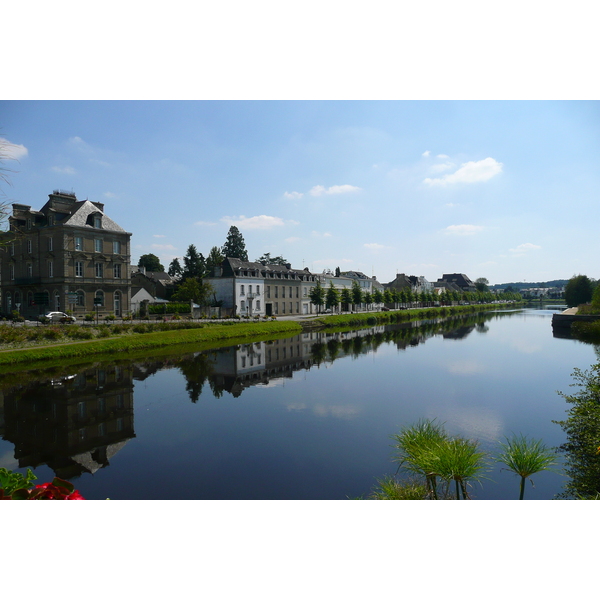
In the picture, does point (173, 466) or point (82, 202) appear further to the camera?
point (82, 202)

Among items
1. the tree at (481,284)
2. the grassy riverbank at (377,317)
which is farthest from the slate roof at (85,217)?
the tree at (481,284)

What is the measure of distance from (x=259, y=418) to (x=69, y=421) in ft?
18.2

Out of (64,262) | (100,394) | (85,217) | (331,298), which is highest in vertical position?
(85,217)

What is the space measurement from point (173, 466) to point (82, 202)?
3501cm

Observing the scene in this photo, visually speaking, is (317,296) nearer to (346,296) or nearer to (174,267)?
(346,296)

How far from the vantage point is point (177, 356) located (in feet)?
78.2

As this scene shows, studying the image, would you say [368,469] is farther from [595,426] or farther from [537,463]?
[595,426]

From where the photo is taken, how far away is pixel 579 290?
2500 inches

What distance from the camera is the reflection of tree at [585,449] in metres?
6.68

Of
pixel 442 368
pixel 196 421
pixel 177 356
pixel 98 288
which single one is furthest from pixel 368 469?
Answer: pixel 98 288

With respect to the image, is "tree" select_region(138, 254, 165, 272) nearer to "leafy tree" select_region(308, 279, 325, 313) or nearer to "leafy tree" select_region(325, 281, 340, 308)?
"leafy tree" select_region(308, 279, 325, 313)

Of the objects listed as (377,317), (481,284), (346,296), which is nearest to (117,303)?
(377,317)

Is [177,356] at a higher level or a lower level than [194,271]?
lower

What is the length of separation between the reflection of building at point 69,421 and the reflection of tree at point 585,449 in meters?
9.39
